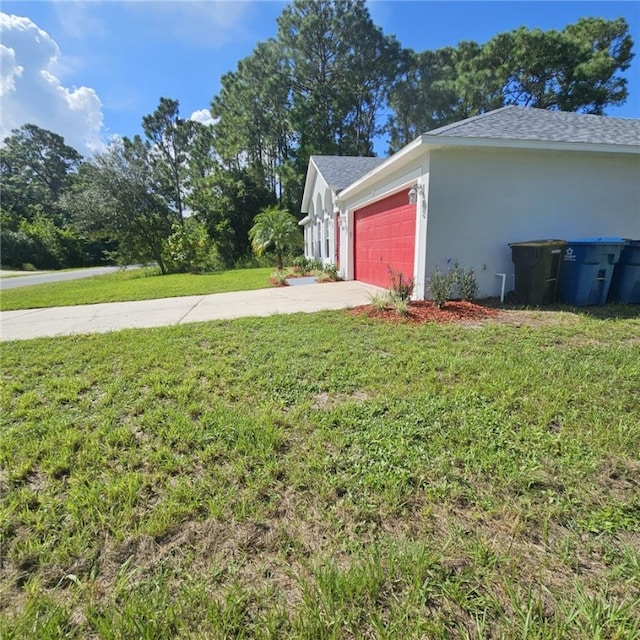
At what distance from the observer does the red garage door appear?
753 centimetres

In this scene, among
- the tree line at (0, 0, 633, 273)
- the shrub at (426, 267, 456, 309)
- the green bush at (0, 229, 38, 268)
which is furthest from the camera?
the green bush at (0, 229, 38, 268)

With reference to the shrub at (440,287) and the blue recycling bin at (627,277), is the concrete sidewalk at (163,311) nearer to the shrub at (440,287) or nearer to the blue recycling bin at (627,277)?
the shrub at (440,287)

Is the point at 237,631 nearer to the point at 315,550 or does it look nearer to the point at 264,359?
the point at 315,550

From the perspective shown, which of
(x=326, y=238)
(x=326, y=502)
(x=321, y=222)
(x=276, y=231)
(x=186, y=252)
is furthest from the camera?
(x=186, y=252)

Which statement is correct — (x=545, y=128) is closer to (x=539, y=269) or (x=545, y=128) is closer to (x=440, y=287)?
(x=539, y=269)

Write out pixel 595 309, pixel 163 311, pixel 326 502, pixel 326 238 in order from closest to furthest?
pixel 326 502, pixel 595 309, pixel 163 311, pixel 326 238

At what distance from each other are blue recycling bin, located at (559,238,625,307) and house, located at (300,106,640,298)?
1.08 metres

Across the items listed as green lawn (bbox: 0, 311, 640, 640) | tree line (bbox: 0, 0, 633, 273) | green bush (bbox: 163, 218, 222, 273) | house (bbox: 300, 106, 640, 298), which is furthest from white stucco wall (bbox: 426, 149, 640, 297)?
tree line (bbox: 0, 0, 633, 273)

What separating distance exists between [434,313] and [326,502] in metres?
4.62

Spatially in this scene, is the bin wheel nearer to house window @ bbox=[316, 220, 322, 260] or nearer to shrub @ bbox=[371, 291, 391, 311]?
shrub @ bbox=[371, 291, 391, 311]

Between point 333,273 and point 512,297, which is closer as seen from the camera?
point 512,297

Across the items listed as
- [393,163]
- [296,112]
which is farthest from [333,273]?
[296,112]

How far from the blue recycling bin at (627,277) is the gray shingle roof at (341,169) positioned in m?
9.02

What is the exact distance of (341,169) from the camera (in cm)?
1451
